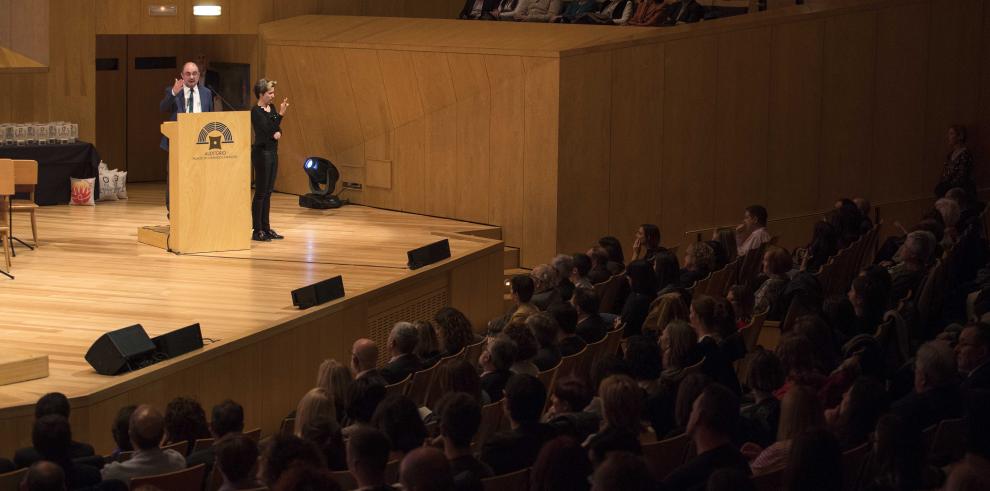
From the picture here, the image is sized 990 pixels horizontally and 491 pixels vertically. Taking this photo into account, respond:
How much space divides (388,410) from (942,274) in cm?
379

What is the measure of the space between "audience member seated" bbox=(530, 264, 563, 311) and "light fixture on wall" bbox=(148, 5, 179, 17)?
5.58 metres

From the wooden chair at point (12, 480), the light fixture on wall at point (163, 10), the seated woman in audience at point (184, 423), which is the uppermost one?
the light fixture on wall at point (163, 10)

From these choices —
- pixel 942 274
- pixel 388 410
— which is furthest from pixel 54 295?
pixel 942 274

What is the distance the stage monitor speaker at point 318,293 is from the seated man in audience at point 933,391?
3673 millimetres

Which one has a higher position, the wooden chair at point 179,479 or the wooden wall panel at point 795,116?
the wooden wall panel at point 795,116

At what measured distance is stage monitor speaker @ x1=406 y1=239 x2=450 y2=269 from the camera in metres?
8.91

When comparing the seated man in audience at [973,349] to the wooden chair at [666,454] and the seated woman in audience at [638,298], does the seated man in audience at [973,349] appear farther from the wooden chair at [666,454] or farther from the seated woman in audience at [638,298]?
the seated woman in audience at [638,298]

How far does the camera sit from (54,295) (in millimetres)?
8164

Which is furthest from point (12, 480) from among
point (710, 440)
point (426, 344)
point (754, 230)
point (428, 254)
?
point (754, 230)

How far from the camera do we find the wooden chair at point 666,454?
441 centimetres

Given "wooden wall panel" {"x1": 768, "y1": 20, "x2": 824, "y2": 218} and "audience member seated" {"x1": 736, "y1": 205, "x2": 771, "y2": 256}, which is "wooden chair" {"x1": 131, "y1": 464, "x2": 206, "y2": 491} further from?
"wooden wall panel" {"x1": 768, "y1": 20, "x2": 824, "y2": 218}

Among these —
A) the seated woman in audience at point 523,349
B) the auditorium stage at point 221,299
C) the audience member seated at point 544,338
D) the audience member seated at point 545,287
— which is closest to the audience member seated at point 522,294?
the audience member seated at point 545,287

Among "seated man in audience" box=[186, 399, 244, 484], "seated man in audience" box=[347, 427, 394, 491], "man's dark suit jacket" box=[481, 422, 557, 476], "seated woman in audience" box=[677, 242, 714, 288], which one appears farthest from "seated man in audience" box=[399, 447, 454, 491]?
"seated woman in audience" box=[677, 242, 714, 288]

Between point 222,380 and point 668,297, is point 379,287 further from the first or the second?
point 668,297
